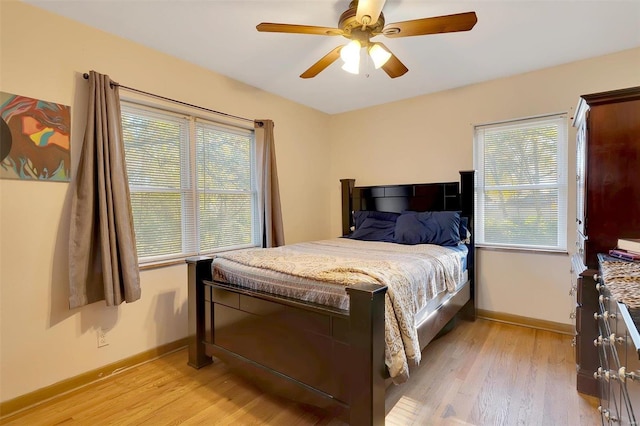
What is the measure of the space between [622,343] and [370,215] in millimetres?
2779

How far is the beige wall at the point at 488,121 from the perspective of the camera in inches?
108

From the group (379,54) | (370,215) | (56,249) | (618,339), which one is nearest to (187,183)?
(56,249)

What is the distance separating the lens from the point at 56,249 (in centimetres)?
204

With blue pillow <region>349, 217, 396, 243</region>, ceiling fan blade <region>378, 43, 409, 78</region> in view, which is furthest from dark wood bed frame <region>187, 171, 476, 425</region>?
ceiling fan blade <region>378, 43, 409, 78</region>

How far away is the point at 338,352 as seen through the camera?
1.56m

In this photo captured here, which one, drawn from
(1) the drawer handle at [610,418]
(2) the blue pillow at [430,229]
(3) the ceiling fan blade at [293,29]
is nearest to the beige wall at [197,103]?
(2) the blue pillow at [430,229]

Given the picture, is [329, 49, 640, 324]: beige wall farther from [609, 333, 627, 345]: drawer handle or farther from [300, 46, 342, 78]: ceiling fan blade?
[609, 333, 627, 345]: drawer handle

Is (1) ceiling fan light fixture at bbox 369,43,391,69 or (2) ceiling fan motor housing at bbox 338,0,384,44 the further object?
(1) ceiling fan light fixture at bbox 369,43,391,69

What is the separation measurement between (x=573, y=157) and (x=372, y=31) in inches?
86.3

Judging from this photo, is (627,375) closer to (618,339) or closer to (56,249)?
(618,339)

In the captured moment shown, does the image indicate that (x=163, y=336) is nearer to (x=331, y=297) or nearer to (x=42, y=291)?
(x=42, y=291)

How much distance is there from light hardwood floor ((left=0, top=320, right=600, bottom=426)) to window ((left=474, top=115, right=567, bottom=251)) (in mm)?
1066

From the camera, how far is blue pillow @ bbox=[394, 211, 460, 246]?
2.92m

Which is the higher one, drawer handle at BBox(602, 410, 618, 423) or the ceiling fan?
the ceiling fan
